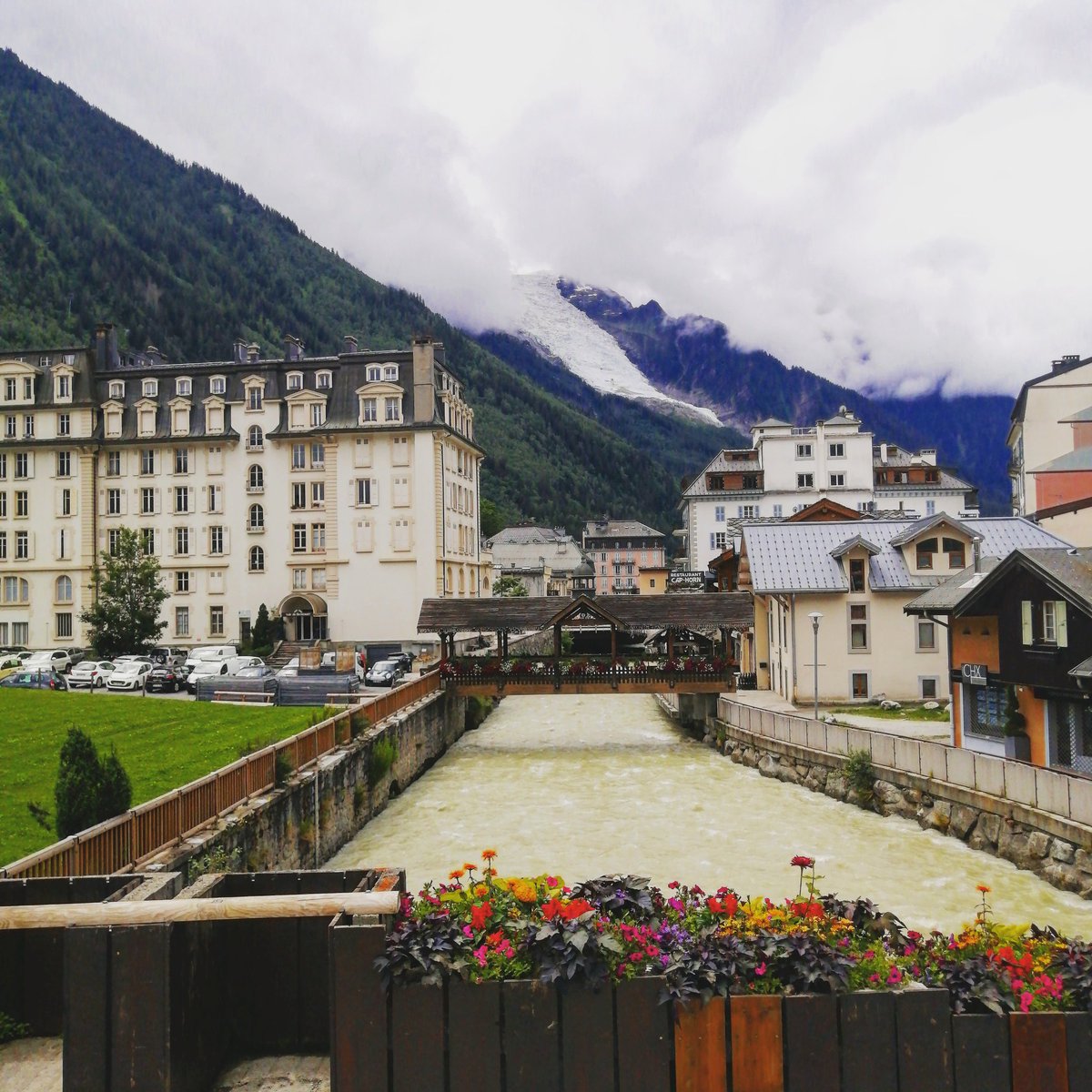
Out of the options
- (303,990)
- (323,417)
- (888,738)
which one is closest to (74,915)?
(303,990)

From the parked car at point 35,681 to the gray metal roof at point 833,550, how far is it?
31.6m

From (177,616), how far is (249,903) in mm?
64079

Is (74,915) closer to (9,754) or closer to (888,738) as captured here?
(9,754)

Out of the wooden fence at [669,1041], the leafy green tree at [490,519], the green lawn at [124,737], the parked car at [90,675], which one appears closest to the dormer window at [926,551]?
the green lawn at [124,737]

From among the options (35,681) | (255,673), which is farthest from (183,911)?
(35,681)

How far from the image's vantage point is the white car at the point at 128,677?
4125cm

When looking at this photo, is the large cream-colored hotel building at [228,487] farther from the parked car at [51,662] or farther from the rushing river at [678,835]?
the rushing river at [678,835]

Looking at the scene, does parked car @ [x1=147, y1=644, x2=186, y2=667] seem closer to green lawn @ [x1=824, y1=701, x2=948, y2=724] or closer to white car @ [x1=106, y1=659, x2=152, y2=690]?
white car @ [x1=106, y1=659, x2=152, y2=690]

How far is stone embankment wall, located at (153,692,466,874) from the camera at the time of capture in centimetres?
1462

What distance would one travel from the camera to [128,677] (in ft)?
136

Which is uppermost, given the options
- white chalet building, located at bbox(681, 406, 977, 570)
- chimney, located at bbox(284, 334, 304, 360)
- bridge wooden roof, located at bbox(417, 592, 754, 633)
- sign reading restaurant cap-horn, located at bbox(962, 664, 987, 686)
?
chimney, located at bbox(284, 334, 304, 360)

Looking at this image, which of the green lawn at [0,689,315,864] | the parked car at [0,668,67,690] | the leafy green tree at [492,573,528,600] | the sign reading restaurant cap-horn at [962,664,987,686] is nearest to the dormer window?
the sign reading restaurant cap-horn at [962,664,987,686]

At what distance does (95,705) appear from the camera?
106ft

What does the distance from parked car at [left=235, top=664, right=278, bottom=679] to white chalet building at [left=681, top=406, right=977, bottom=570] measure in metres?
50.4
